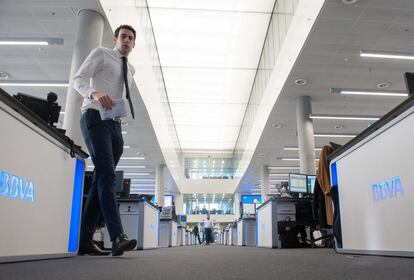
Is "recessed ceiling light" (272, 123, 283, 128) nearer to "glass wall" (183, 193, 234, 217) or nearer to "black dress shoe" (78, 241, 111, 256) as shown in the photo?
"black dress shoe" (78, 241, 111, 256)

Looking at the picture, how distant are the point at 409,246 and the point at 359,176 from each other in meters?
0.64

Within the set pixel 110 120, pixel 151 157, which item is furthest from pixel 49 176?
pixel 151 157

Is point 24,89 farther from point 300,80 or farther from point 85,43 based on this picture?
point 300,80

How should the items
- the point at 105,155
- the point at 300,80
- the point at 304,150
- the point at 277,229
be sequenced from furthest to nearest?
the point at 304,150
the point at 300,80
the point at 277,229
the point at 105,155

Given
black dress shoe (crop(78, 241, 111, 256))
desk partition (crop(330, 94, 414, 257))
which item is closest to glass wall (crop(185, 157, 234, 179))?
desk partition (crop(330, 94, 414, 257))

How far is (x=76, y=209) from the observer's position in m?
2.48

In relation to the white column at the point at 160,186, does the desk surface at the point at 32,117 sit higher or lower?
lower

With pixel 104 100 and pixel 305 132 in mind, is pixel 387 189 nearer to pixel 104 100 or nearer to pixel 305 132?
pixel 104 100

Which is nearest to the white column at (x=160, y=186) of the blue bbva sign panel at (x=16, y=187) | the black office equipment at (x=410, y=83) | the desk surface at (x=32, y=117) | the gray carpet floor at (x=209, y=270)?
the desk surface at (x=32, y=117)

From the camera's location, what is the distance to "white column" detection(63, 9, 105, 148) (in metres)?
4.71

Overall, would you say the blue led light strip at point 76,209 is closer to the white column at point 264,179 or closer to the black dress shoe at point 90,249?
the black dress shoe at point 90,249

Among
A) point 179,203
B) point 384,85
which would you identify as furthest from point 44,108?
point 179,203

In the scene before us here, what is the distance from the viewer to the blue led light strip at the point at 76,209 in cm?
238

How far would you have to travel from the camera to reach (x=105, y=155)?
2062 mm
